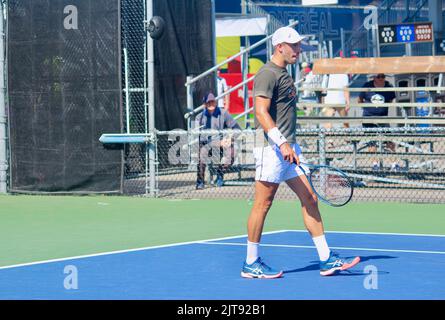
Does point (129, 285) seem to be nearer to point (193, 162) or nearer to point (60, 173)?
point (60, 173)

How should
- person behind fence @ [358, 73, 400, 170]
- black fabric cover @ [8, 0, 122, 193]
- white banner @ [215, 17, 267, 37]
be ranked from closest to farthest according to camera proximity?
black fabric cover @ [8, 0, 122, 193], person behind fence @ [358, 73, 400, 170], white banner @ [215, 17, 267, 37]

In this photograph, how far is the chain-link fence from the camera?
16.3 metres

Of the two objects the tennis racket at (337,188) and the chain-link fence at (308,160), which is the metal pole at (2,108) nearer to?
the chain-link fence at (308,160)

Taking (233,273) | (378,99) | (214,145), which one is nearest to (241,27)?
(378,99)

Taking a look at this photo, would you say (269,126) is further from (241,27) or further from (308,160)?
(241,27)

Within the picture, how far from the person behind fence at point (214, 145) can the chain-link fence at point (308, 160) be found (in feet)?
0.05

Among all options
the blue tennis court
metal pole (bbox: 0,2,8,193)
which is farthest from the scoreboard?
the blue tennis court

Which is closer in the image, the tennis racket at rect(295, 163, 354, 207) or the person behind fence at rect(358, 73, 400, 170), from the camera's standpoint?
the tennis racket at rect(295, 163, 354, 207)

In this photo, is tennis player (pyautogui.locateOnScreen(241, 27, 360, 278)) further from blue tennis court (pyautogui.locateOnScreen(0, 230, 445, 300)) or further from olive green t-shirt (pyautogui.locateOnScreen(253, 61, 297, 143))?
blue tennis court (pyautogui.locateOnScreen(0, 230, 445, 300))

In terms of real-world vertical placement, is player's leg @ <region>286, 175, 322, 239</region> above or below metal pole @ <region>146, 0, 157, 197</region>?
below

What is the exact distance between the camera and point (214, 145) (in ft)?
57.8

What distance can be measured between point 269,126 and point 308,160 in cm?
894

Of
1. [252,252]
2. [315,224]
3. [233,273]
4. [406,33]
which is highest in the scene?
[406,33]

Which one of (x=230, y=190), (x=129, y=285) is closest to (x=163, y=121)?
(x=230, y=190)
